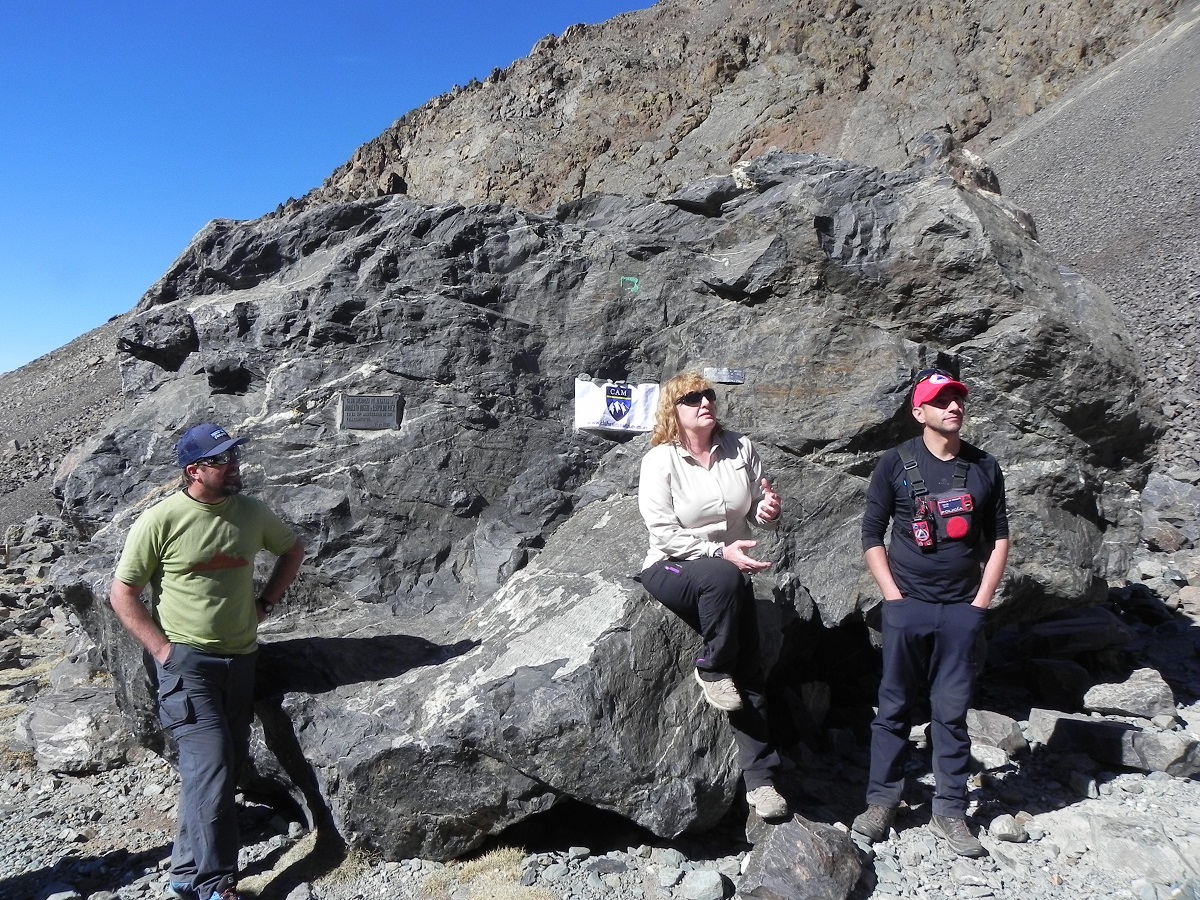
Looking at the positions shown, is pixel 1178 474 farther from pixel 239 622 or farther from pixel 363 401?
pixel 239 622

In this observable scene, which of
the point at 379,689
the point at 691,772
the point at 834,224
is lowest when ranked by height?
the point at 691,772

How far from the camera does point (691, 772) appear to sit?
13.1ft

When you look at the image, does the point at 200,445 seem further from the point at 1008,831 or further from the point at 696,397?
the point at 1008,831

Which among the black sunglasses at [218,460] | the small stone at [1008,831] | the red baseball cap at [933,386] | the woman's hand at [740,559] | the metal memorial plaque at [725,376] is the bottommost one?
the small stone at [1008,831]

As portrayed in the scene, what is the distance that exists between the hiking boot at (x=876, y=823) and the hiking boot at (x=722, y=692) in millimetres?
856

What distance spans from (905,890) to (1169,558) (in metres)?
6.55

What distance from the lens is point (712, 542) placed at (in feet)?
12.8

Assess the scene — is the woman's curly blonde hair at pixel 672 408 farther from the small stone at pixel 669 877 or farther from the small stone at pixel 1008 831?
the small stone at pixel 1008 831

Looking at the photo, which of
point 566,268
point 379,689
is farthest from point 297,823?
Result: point 566,268

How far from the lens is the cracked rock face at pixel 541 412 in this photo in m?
4.38

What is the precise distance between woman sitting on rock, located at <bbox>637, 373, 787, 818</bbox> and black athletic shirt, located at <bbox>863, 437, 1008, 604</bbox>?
1.71ft

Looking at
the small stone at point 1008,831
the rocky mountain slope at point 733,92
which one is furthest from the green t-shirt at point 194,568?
the rocky mountain slope at point 733,92

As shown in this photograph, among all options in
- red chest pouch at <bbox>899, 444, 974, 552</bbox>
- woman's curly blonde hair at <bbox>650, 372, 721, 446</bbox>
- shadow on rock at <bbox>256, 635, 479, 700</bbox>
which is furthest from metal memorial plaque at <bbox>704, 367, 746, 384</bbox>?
shadow on rock at <bbox>256, 635, 479, 700</bbox>

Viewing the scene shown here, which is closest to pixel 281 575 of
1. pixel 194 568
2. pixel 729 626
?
pixel 194 568
